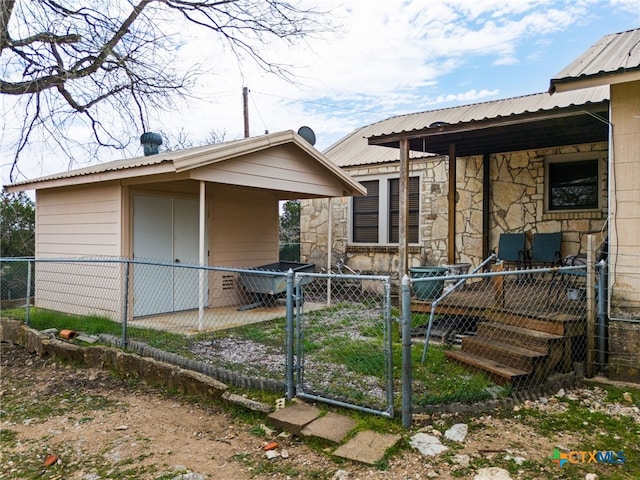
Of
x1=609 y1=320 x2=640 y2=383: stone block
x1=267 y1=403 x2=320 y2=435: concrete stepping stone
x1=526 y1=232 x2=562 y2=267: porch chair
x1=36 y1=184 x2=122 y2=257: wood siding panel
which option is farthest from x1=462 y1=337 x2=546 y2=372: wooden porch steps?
x1=36 y1=184 x2=122 y2=257: wood siding panel

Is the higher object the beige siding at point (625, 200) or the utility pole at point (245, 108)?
the utility pole at point (245, 108)

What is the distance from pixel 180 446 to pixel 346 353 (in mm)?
2206

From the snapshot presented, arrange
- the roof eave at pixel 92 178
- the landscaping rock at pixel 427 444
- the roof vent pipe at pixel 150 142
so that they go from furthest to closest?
the roof vent pipe at pixel 150 142 < the roof eave at pixel 92 178 < the landscaping rock at pixel 427 444

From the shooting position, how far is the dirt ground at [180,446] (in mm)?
2850

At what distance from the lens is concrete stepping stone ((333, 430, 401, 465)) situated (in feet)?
9.50

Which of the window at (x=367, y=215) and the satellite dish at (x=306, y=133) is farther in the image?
the window at (x=367, y=215)

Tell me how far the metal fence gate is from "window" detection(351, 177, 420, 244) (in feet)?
7.76

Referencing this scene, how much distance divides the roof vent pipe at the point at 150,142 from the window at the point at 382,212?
4567mm

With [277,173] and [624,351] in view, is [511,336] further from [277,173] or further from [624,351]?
[277,173]

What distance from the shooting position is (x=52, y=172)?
8.26 metres

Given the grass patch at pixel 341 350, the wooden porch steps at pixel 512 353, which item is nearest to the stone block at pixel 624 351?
the wooden porch steps at pixel 512 353

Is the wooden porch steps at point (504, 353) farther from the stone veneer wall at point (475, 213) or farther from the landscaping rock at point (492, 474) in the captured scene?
the stone veneer wall at point (475, 213)

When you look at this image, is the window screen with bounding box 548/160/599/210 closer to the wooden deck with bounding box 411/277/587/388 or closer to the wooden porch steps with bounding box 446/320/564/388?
the wooden deck with bounding box 411/277/587/388

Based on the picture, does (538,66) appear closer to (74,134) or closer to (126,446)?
(74,134)
